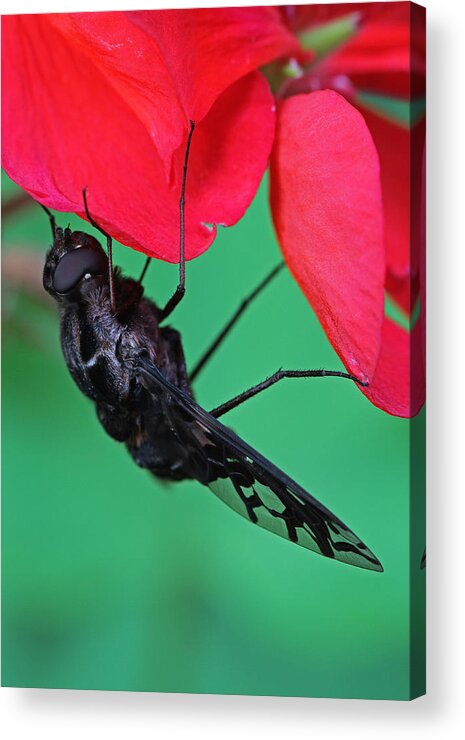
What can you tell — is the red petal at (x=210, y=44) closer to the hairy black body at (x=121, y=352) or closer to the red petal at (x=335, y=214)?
the red petal at (x=335, y=214)

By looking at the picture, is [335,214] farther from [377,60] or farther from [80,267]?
[80,267]

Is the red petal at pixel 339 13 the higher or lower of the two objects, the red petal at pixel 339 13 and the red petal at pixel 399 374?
the higher

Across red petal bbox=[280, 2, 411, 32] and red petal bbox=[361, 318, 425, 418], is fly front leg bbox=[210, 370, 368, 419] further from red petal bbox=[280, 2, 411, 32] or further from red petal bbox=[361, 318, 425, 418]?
red petal bbox=[280, 2, 411, 32]

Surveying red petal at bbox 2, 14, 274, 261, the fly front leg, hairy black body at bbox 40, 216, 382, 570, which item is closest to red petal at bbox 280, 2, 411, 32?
red petal at bbox 2, 14, 274, 261

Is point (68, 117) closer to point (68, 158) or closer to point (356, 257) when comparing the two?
point (68, 158)

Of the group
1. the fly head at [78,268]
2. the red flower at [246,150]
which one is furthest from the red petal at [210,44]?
the fly head at [78,268]

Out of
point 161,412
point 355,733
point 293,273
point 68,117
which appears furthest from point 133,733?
point 68,117

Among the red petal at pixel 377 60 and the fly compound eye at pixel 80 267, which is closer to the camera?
the red petal at pixel 377 60

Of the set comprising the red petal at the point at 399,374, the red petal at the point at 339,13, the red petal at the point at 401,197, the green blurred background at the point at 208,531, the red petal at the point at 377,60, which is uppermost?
the red petal at the point at 339,13
